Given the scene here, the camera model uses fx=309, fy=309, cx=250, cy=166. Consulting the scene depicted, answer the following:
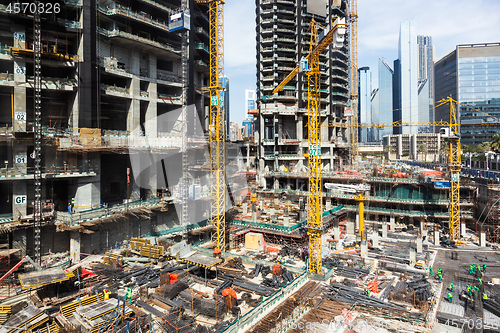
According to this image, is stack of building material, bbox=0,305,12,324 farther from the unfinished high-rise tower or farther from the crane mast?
the unfinished high-rise tower

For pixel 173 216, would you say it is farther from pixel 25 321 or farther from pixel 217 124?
pixel 25 321

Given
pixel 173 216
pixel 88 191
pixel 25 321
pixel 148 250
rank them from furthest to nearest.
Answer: pixel 173 216, pixel 88 191, pixel 148 250, pixel 25 321

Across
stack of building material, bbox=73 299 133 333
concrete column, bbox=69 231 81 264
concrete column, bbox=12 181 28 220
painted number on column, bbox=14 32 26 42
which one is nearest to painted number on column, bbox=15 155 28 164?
concrete column, bbox=12 181 28 220

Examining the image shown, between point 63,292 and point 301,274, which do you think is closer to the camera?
point 63,292

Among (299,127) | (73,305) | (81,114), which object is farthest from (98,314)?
(299,127)

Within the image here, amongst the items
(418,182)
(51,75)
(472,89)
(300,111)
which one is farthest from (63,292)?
(472,89)

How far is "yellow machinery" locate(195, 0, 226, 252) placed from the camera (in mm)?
33656

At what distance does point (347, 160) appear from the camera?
83688 mm

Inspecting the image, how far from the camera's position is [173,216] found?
40750 mm

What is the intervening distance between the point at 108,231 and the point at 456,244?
132ft

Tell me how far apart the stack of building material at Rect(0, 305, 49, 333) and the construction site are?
99 mm

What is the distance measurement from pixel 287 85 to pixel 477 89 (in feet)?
319

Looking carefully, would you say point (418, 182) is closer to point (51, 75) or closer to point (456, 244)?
point (456, 244)

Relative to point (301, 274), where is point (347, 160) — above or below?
above
